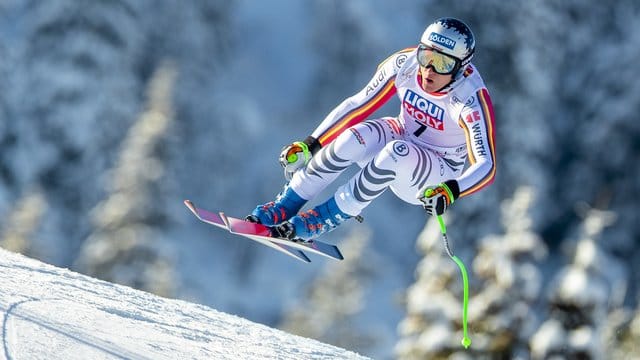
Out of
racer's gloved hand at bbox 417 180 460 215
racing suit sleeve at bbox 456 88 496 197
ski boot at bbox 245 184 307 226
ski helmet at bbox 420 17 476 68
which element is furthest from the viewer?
ski boot at bbox 245 184 307 226

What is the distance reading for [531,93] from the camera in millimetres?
36625

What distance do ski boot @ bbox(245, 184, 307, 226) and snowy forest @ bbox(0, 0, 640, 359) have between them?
11788mm

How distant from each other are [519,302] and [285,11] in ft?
116

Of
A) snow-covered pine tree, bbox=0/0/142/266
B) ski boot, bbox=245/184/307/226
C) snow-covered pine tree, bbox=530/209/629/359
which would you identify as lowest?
ski boot, bbox=245/184/307/226

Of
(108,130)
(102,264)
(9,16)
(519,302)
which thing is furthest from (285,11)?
(519,302)

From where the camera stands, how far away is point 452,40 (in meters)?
7.73

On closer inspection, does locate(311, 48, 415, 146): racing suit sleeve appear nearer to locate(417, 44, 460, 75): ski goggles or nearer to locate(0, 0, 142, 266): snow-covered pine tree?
locate(417, 44, 460, 75): ski goggles

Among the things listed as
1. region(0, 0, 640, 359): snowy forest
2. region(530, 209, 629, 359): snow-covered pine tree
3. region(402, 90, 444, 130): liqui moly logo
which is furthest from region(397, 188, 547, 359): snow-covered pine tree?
region(402, 90, 444, 130): liqui moly logo

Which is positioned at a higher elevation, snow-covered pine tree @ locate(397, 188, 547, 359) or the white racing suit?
snow-covered pine tree @ locate(397, 188, 547, 359)

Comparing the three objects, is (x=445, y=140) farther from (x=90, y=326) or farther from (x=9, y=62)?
(x=9, y=62)

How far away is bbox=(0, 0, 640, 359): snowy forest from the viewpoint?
84.3 ft

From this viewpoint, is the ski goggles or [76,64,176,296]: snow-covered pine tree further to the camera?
[76,64,176,296]: snow-covered pine tree

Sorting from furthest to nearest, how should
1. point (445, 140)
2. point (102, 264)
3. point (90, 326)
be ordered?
point (102, 264) → point (445, 140) → point (90, 326)

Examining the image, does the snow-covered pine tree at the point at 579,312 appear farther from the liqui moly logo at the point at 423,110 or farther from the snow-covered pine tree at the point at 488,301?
the liqui moly logo at the point at 423,110
